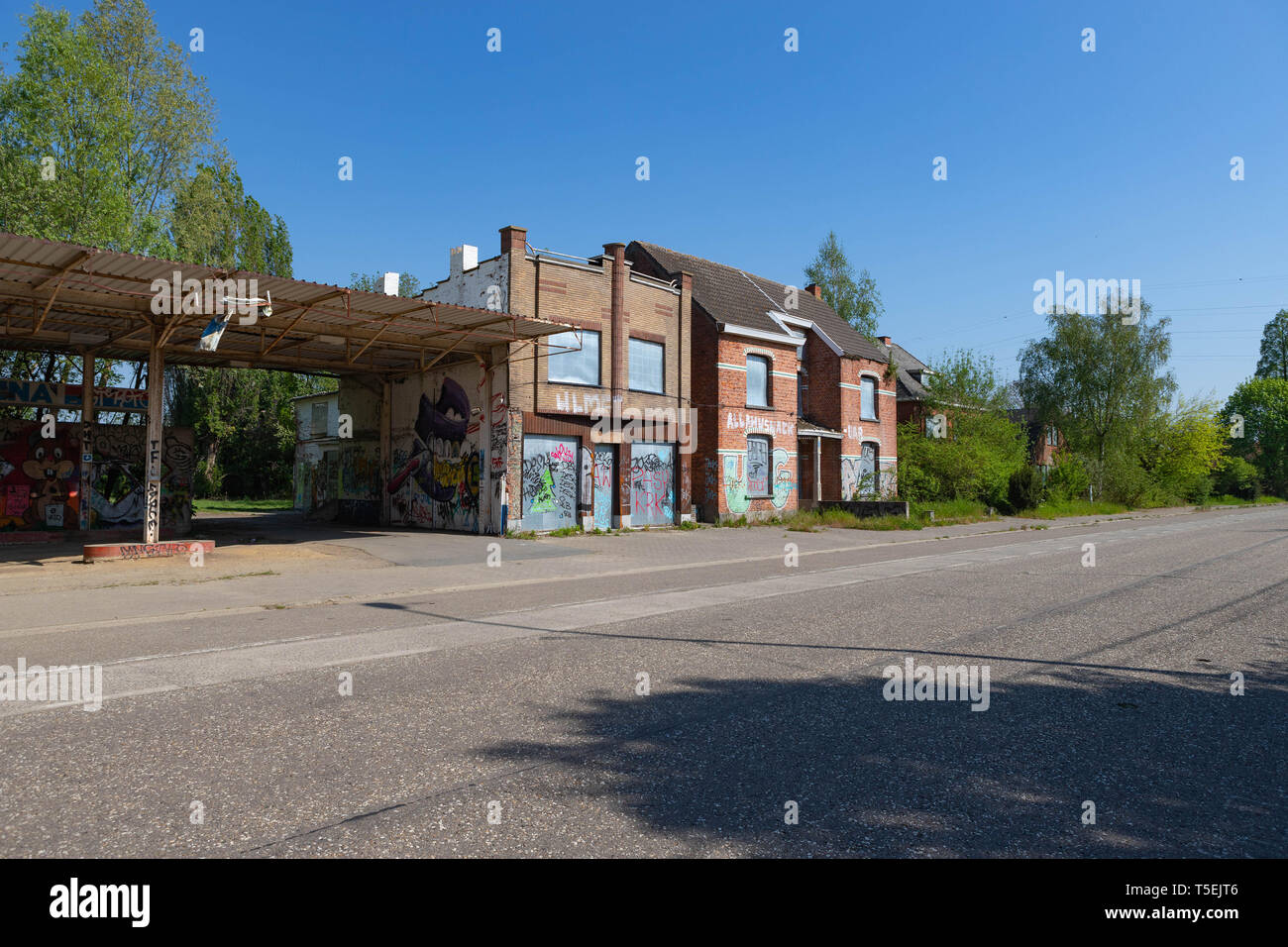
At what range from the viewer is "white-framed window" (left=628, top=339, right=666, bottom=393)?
80.4 feet

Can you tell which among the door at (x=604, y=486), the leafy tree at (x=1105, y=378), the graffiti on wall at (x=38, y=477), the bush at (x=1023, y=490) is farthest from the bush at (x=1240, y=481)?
the graffiti on wall at (x=38, y=477)

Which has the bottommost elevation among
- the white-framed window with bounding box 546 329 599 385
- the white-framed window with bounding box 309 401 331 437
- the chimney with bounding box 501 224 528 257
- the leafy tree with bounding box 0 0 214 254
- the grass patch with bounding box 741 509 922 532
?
the grass patch with bounding box 741 509 922 532

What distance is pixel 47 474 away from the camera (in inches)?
765

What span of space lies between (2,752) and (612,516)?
1953 cm

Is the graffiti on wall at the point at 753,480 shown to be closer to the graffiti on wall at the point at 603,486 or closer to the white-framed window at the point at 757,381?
the white-framed window at the point at 757,381

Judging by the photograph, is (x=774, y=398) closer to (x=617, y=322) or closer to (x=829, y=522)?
(x=829, y=522)

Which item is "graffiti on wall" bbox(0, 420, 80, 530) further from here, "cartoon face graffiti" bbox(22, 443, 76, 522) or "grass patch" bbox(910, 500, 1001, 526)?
"grass patch" bbox(910, 500, 1001, 526)

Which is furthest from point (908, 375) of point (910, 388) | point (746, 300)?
point (746, 300)

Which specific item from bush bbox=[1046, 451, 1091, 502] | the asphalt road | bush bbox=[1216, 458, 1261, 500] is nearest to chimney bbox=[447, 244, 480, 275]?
the asphalt road

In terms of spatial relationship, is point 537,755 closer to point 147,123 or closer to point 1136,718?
point 1136,718

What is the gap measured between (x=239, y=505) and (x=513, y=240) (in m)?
26.1

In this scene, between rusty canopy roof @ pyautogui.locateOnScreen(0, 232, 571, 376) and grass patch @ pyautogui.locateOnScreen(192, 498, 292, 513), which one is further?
grass patch @ pyautogui.locateOnScreen(192, 498, 292, 513)

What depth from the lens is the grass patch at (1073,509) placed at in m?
33.5

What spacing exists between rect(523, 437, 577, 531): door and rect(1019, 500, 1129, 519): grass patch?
21.3 meters
